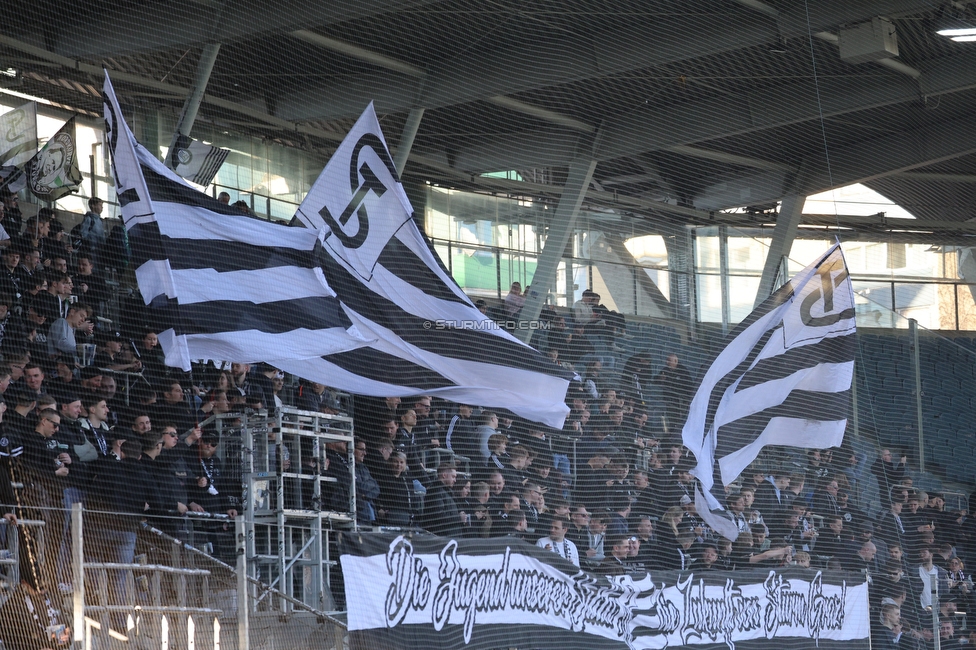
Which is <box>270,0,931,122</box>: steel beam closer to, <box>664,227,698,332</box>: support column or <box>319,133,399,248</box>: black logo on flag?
<box>664,227,698,332</box>: support column

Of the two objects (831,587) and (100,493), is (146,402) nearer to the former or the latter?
(100,493)

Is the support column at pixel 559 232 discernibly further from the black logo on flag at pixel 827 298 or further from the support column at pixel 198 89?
A: the support column at pixel 198 89

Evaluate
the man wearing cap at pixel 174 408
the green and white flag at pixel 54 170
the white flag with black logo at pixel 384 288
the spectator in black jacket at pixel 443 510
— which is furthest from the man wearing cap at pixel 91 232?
the spectator in black jacket at pixel 443 510

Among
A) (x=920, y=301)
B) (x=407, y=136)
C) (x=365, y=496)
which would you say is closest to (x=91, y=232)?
(x=365, y=496)

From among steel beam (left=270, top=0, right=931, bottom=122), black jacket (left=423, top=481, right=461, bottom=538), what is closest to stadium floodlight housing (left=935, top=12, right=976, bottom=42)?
steel beam (left=270, top=0, right=931, bottom=122)

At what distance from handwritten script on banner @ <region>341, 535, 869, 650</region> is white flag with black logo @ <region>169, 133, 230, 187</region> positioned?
14.1 feet

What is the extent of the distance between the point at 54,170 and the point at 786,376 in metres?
6.10

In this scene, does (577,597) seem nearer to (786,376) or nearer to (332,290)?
(786,376)

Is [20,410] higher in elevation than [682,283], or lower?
lower

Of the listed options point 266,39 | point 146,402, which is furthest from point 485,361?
point 266,39

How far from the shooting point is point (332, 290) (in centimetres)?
873

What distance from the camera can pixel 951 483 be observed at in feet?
49.4

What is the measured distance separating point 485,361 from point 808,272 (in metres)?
2.64

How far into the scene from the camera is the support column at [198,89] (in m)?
11.3
